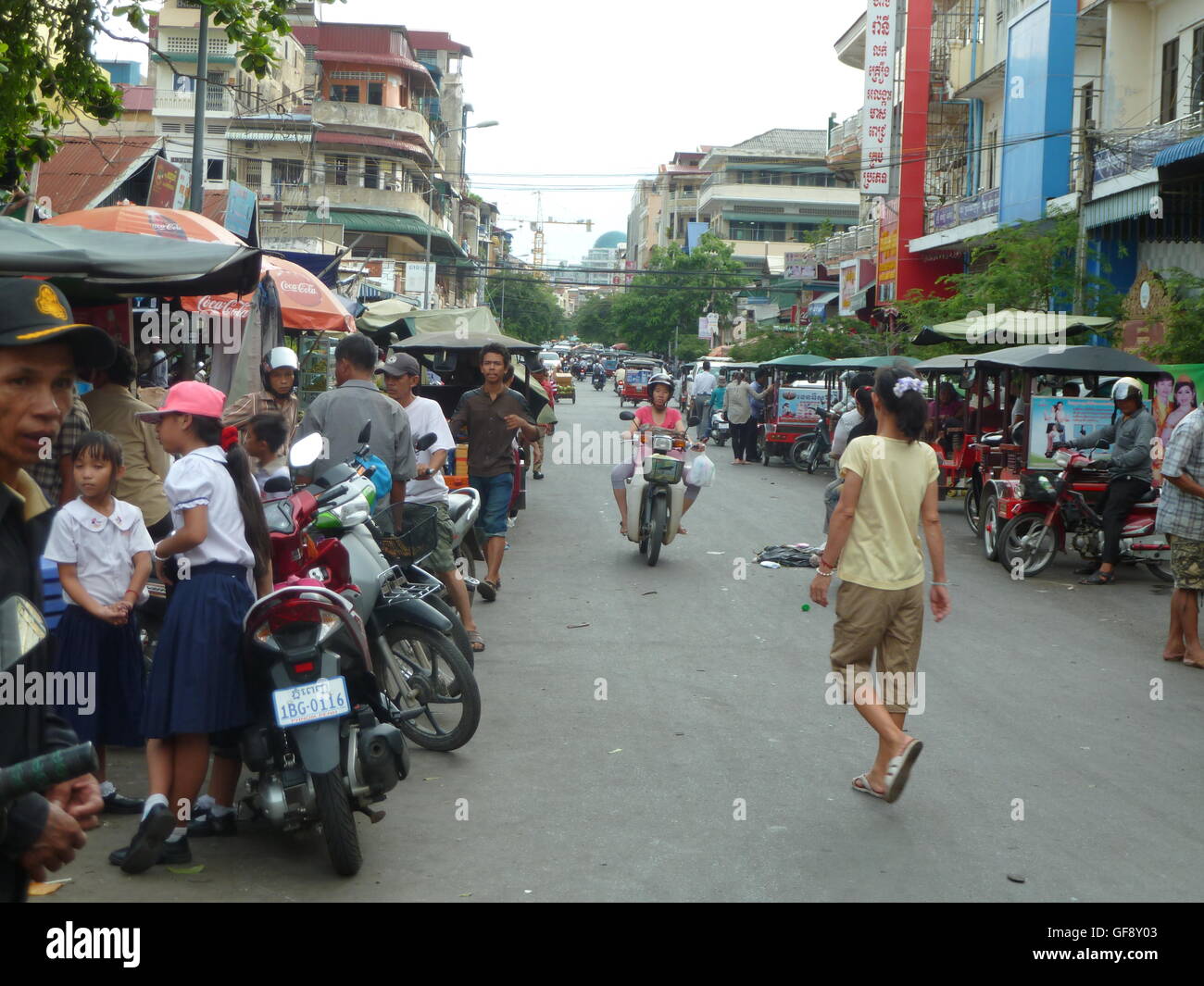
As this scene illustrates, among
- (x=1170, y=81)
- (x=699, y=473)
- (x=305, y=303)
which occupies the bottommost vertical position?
(x=699, y=473)

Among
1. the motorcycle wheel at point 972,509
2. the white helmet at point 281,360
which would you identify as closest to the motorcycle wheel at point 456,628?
the white helmet at point 281,360

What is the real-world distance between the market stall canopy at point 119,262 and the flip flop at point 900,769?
161 inches

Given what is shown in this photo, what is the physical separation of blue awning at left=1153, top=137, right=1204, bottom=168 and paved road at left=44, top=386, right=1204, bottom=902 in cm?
608

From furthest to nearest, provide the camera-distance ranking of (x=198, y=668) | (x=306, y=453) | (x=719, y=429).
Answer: (x=719, y=429) → (x=306, y=453) → (x=198, y=668)

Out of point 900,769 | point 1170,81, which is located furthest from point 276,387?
point 1170,81

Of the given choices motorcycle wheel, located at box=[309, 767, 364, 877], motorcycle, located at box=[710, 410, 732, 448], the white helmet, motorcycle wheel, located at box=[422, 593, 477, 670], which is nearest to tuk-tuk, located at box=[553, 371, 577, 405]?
motorcycle, located at box=[710, 410, 732, 448]

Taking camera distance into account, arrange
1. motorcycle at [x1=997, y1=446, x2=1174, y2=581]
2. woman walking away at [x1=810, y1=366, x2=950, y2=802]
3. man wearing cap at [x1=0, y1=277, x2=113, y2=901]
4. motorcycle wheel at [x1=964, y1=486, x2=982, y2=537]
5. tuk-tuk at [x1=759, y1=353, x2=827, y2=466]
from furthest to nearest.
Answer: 1. tuk-tuk at [x1=759, y1=353, x2=827, y2=466]
2. motorcycle wheel at [x1=964, y1=486, x2=982, y2=537]
3. motorcycle at [x1=997, y1=446, x2=1174, y2=581]
4. woman walking away at [x1=810, y1=366, x2=950, y2=802]
5. man wearing cap at [x1=0, y1=277, x2=113, y2=901]

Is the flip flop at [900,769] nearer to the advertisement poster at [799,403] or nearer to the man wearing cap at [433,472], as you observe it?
the man wearing cap at [433,472]

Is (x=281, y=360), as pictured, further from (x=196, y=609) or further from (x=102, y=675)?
(x=196, y=609)

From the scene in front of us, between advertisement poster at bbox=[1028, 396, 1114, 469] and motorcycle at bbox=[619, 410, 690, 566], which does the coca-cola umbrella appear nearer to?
motorcycle at bbox=[619, 410, 690, 566]

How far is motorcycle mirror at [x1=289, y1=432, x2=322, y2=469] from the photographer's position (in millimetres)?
5445

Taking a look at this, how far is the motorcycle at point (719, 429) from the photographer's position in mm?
32219

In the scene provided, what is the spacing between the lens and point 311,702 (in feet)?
15.1

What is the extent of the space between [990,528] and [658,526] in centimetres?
394
